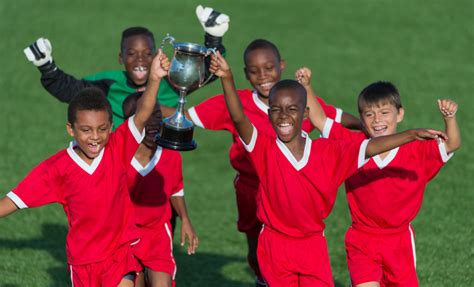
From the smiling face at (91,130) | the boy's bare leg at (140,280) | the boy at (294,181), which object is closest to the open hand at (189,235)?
the boy's bare leg at (140,280)

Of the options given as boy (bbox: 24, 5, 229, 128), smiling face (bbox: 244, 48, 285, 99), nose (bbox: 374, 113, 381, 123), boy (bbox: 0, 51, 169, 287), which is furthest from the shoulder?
nose (bbox: 374, 113, 381, 123)

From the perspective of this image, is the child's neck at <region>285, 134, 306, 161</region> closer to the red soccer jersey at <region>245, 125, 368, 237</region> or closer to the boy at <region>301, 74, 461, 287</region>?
the red soccer jersey at <region>245, 125, 368, 237</region>

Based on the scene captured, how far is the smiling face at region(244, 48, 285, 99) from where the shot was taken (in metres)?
8.45

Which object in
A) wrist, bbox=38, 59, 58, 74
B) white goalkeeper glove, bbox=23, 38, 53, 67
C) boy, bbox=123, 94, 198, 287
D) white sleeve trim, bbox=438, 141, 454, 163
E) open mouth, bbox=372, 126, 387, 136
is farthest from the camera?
wrist, bbox=38, 59, 58, 74

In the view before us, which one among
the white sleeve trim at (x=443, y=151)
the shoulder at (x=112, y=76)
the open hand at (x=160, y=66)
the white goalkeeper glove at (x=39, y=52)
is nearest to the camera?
the open hand at (x=160, y=66)

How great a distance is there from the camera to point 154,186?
27.1ft

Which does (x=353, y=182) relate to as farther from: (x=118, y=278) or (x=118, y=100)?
(x=118, y=100)

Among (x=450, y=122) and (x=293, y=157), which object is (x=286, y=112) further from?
(x=450, y=122)

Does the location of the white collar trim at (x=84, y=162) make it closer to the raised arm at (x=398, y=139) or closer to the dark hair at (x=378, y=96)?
the raised arm at (x=398, y=139)

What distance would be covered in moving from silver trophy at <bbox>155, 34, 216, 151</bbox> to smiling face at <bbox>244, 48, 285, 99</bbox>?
1184 millimetres

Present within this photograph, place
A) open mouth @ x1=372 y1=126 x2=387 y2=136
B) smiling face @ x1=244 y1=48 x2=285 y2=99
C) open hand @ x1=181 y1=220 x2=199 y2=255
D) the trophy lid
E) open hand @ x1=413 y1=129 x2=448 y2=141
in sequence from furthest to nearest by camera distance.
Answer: smiling face @ x1=244 y1=48 x2=285 y2=99 < open hand @ x1=181 y1=220 x2=199 y2=255 < open mouth @ x1=372 y1=126 x2=387 y2=136 < the trophy lid < open hand @ x1=413 y1=129 x2=448 y2=141

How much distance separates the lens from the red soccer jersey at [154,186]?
8.17 meters

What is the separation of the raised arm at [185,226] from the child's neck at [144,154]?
47cm

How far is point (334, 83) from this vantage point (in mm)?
18047
